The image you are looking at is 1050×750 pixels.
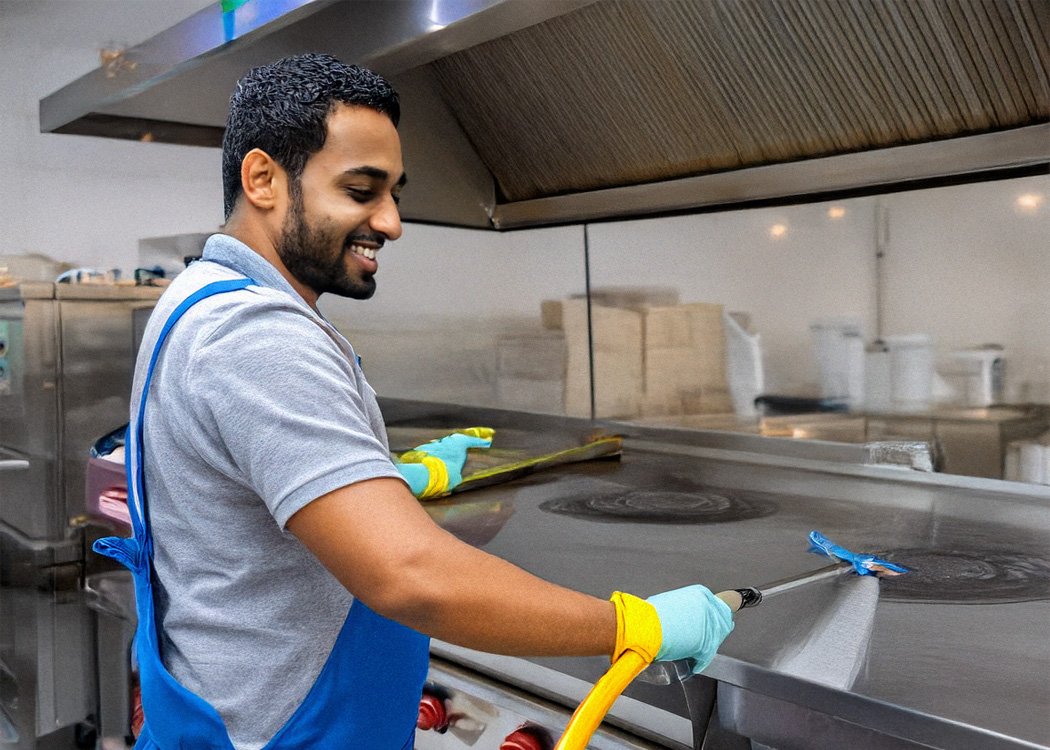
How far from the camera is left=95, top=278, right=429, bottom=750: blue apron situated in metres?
0.82

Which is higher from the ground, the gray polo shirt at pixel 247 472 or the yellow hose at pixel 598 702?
the gray polo shirt at pixel 247 472

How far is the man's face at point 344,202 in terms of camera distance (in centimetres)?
80

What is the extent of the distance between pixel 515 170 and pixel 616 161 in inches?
14.3

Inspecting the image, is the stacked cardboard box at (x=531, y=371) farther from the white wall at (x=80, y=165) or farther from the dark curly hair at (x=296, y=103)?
the dark curly hair at (x=296, y=103)

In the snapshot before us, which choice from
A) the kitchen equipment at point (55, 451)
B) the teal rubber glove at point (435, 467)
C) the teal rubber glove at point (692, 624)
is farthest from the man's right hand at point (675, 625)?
the kitchen equipment at point (55, 451)

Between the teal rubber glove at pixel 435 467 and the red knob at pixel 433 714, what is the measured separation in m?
0.34

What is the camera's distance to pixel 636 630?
0.78 metres

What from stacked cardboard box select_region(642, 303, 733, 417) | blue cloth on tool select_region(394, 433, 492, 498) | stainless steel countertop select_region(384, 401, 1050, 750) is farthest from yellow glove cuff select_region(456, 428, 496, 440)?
stacked cardboard box select_region(642, 303, 733, 417)

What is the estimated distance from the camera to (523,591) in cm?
70

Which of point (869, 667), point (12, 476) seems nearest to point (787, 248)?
point (869, 667)

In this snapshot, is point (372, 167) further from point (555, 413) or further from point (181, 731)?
point (555, 413)

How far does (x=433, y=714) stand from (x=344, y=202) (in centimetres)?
69

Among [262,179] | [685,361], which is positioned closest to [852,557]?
[262,179]

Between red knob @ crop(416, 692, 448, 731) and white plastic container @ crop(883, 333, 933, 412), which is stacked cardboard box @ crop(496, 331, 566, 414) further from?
red knob @ crop(416, 692, 448, 731)
